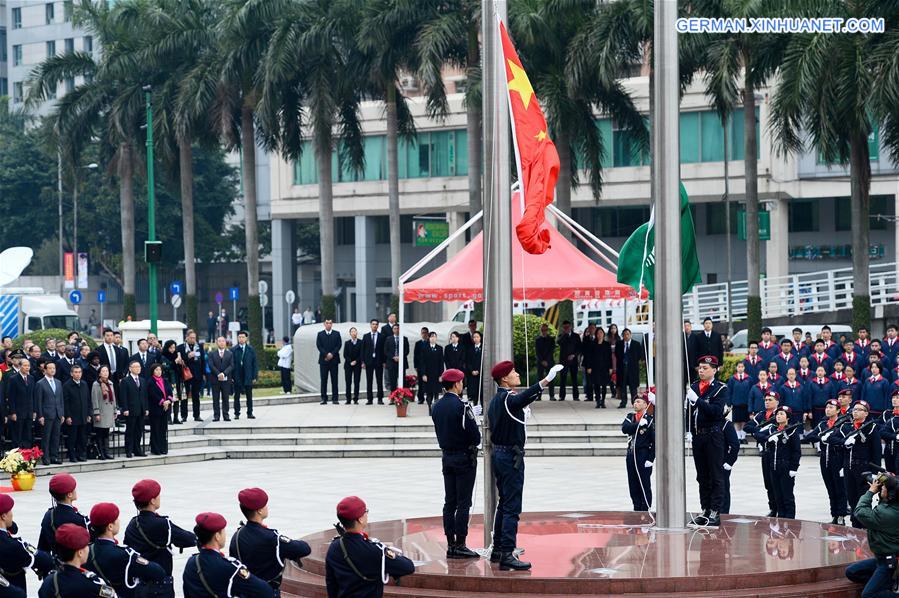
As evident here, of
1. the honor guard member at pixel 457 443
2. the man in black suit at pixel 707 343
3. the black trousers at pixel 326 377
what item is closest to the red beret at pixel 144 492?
the honor guard member at pixel 457 443

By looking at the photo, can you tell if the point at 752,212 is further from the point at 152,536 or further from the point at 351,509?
the point at 351,509

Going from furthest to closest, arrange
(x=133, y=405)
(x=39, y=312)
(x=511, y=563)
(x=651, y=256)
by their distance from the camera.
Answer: (x=39, y=312), (x=133, y=405), (x=651, y=256), (x=511, y=563)

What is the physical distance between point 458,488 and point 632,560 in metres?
1.79

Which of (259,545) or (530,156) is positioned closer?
(259,545)

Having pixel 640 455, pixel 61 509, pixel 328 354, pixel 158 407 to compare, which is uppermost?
pixel 328 354

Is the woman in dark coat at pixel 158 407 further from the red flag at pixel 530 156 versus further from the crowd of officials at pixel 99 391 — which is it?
the red flag at pixel 530 156

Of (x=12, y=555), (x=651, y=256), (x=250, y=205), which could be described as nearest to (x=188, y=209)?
(x=250, y=205)

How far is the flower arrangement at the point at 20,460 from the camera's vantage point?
859 inches

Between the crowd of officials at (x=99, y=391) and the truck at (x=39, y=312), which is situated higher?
the truck at (x=39, y=312)

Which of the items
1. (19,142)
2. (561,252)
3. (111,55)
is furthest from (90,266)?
(561,252)

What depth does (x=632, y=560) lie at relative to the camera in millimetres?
13422

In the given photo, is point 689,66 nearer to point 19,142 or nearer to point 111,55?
point 111,55

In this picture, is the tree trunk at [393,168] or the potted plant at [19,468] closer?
the potted plant at [19,468]

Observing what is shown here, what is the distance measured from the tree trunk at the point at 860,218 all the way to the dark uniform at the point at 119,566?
25479mm
